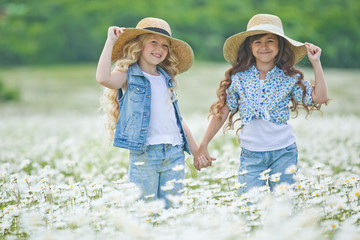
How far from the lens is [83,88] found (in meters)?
27.0

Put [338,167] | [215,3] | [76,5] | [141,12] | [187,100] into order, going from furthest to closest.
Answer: [215,3]
[76,5]
[141,12]
[187,100]
[338,167]

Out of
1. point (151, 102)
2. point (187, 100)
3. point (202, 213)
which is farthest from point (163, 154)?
point (187, 100)

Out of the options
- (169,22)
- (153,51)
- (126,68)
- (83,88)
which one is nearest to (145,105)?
(126,68)

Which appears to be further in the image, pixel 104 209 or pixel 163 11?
pixel 163 11

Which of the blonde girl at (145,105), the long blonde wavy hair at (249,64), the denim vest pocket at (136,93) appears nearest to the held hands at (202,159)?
the blonde girl at (145,105)

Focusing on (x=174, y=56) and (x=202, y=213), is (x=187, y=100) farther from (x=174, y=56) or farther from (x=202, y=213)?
(x=202, y=213)

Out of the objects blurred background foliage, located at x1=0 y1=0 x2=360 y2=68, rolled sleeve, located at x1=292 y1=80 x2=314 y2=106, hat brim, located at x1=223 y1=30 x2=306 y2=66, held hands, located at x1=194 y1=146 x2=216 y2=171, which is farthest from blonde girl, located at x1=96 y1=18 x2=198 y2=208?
blurred background foliage, located at x1=0 y1=0 x2=360 y2=68

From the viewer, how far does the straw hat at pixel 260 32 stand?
3941 millimetres

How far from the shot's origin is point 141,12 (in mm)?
43219

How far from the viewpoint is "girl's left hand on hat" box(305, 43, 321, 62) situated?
3.71 metres

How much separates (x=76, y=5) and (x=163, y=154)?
46648mm

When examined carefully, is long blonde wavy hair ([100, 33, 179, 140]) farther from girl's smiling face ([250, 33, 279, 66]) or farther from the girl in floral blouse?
girl's smiling face ([250, 33, 279, 66])

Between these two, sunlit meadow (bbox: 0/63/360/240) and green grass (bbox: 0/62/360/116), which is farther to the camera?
green grass (bbox: 0/62/360/116)

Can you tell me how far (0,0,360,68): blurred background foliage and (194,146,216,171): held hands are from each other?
28344 millimetres
